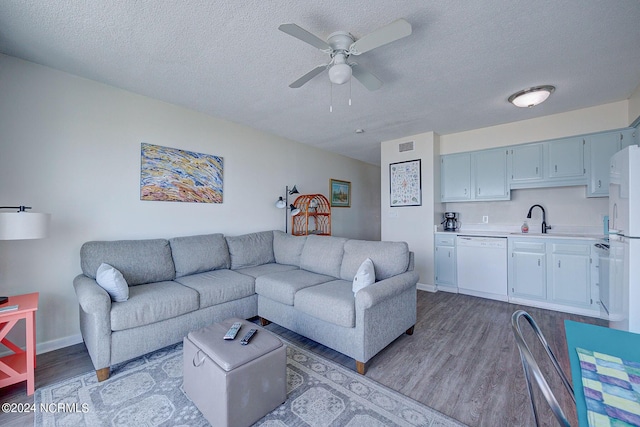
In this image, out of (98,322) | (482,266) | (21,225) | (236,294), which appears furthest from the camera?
(482,266)

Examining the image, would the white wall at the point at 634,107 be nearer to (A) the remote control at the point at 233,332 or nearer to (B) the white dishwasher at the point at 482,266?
(B) the white dishwasher at the point at 482,266

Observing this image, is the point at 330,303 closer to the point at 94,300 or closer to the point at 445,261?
the point at 94,300

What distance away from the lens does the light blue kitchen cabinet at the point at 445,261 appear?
4039 mm

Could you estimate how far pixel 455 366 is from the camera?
213 cm

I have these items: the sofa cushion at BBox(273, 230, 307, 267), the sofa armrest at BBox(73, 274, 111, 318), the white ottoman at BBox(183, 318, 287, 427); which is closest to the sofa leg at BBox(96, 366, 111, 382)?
the sofa armrest at BBox(73, 274, 111, 318)

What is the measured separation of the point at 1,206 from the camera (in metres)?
2.17

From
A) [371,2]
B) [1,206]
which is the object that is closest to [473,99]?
[371,2]

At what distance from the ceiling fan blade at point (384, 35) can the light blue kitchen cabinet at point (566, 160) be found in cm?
317

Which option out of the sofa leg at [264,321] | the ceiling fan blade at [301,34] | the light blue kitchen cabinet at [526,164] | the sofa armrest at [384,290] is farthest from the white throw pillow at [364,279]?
the light blue kitchen cabinet at [526,164]

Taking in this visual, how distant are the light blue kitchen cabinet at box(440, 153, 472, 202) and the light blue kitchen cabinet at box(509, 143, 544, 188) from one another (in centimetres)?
56

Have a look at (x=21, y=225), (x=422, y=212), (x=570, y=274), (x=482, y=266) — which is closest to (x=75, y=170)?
(x=21, y=225)

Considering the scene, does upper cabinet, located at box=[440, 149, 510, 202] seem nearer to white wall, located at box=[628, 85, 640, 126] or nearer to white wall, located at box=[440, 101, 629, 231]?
white wall, located at box=[440, 101, 629, 231]

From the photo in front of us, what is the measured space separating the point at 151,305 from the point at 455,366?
246cm

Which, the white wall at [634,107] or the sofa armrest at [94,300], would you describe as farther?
the white wall at [634,107]
